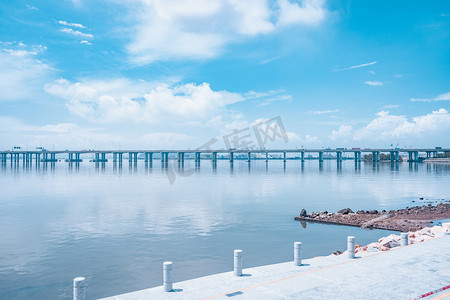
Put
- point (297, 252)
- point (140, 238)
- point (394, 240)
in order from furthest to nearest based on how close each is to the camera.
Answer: point (140, 238), point (394, 240), point (297, 252)

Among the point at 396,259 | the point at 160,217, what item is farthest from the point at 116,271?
the point at 160,217

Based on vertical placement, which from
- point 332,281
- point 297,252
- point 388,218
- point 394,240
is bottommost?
point 388,218

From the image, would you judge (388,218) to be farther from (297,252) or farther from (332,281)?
(332,281)

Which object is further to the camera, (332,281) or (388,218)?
(388,218)

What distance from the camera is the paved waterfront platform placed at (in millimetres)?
11602

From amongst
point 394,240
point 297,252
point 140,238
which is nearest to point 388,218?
point 394,240

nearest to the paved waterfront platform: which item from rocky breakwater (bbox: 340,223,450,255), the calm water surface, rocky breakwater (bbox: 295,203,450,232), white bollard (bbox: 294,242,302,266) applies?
white bollard (bbox: 294,242,302,266)

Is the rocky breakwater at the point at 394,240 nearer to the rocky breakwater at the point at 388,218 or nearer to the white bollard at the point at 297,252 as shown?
the white bollard at the point at 297,252

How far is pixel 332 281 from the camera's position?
12.8 metres

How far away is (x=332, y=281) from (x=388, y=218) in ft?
95.7

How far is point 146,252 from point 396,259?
17314mm

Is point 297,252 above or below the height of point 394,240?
above

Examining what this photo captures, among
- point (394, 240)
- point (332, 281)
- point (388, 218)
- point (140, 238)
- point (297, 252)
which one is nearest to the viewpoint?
point (332, 281)

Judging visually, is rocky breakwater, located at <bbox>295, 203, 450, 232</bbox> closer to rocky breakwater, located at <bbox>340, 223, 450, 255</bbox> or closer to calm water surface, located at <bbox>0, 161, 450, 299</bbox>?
calm water surface, located at <bbox>0, 161, 450, 299</bbox>
